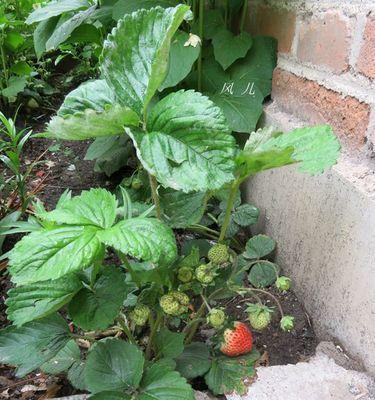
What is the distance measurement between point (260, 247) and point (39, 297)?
60 centimetres

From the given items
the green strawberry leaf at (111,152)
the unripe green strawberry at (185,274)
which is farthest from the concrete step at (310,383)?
the green strawberry leaf at (111,152)

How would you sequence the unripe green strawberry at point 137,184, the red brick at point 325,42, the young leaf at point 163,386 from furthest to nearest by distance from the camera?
the unripe green strawberry at point 137,184 → the red brick at point 325,42 → the young leaf at point 163,386

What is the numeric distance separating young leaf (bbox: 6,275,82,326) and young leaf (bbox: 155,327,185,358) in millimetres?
203

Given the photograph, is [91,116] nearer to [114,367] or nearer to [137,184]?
[114,367]

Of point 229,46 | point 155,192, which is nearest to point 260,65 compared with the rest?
point 229,46

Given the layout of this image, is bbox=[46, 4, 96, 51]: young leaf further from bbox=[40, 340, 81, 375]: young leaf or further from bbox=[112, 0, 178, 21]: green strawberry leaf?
bbox=[40, 340, 81, 375]: young leaf

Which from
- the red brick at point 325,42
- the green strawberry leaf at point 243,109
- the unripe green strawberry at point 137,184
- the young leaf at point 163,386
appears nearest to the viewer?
the young leaf at point 163,386

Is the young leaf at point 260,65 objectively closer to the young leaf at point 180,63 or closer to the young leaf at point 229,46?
the young leaf at point 229,46

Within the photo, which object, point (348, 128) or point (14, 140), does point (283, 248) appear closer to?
point (348, 128)

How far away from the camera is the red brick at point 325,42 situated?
0.95m

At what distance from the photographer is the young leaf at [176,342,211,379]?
89 cm

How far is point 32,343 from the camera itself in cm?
84

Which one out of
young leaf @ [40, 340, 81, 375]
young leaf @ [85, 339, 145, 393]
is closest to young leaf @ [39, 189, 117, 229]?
young leaf @ [85, 339, 145, 393]

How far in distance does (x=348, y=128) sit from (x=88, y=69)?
185 cm
